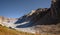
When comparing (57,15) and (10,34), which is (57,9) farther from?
(10,34)

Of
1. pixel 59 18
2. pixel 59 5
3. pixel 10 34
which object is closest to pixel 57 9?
pixel 59 5

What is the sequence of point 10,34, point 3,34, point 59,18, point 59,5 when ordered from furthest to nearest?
1. point 59,5
2. point 59,18
3. point 10,34
4. point 3,34

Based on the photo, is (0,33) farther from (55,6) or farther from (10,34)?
(55,6)

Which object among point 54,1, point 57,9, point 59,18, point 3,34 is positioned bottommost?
point 3,34

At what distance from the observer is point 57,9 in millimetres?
82062

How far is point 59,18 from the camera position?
76.2 metres

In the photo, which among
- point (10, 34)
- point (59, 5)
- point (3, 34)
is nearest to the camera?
point (3, 34)

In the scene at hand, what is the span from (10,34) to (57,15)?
69.2 meters

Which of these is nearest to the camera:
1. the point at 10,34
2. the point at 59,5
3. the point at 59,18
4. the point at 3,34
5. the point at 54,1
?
the point at 3,34

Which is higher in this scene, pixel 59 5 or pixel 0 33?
pixel 59 5

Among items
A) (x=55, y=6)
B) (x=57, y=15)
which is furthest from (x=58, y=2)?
(x=57, y=15)

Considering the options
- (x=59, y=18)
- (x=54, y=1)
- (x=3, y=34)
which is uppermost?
(x=54, y=1)

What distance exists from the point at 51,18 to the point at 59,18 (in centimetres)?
952

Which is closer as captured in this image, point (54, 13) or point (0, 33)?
point (0, 33)
